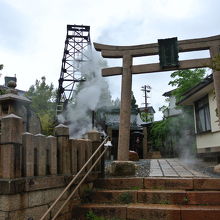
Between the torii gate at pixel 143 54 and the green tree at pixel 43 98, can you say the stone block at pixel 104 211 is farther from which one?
the green tree at pixel 43 98

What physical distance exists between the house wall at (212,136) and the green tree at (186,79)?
176 inches

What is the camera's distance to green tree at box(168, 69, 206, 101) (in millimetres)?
17202

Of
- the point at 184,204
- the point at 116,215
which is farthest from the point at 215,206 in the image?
the point at 116,215

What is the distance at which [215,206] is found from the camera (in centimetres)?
474

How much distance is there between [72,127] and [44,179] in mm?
21736

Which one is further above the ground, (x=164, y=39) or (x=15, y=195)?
(x=164, y=39)

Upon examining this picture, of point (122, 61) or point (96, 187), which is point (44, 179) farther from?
point (122, 61)

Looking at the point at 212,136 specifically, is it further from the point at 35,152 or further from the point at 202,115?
the point at 35,152

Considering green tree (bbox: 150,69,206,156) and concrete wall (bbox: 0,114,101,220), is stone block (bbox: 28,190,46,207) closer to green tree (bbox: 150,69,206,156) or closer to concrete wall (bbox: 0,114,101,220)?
concrete wall (bbox: 0,114,101,220)

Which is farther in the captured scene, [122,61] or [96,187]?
[122,61]

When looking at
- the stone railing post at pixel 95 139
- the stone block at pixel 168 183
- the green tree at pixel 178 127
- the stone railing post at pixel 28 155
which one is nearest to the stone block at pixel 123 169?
the stone railing post at pixel 95 139

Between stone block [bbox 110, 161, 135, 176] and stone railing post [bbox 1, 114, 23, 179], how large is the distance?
Answer: 11.8ft

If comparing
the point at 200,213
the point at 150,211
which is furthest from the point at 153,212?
the point at 200,213

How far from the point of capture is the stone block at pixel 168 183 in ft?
17.7
